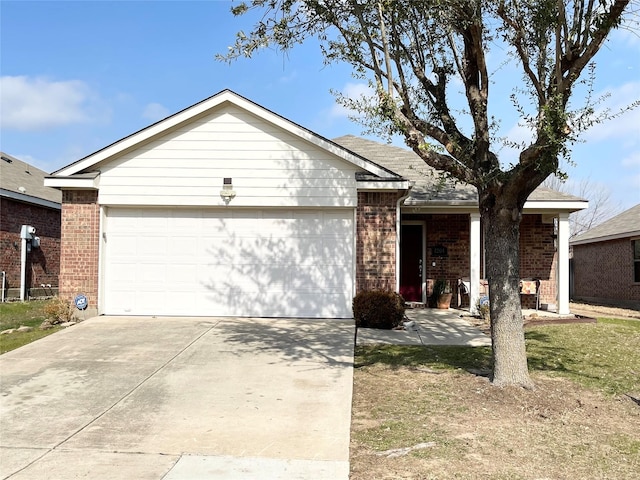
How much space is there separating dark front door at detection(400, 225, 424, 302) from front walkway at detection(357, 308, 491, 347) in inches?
90.2

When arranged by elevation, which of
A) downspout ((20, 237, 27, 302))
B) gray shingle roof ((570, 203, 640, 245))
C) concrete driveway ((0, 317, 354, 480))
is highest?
gray shingle roof ((570, 203, 640, 245))

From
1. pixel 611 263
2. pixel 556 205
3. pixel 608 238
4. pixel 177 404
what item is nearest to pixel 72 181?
pixel 177 404

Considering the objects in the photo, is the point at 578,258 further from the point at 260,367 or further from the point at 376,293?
the point at 260,367

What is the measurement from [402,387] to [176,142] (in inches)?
298

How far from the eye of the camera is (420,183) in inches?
575

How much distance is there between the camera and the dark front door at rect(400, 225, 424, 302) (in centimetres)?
1502

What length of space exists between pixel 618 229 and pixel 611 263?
4.57ft

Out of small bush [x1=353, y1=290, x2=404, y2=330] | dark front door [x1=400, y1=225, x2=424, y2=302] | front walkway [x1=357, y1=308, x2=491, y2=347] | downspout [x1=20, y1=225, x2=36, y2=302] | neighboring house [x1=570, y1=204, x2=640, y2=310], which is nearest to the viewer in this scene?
front walkway [x1=357, y1=308, x2=491, y2=347]

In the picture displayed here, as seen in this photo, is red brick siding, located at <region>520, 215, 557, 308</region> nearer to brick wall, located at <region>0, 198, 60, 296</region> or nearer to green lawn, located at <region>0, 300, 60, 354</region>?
green lawn, located at <region>0, 300, 60, 354</region>

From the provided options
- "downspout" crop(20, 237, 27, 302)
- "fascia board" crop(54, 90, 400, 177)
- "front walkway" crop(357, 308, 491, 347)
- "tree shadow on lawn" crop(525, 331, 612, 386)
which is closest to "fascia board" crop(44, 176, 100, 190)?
"fascia board" crop(54, 90, 400, 177)

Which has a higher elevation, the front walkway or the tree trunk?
the tree trunk

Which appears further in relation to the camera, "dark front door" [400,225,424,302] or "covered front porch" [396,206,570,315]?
"dark front door" [400,225,424,302]

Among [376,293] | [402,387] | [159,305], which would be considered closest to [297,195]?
[376,293]

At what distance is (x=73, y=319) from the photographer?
11094 mm
